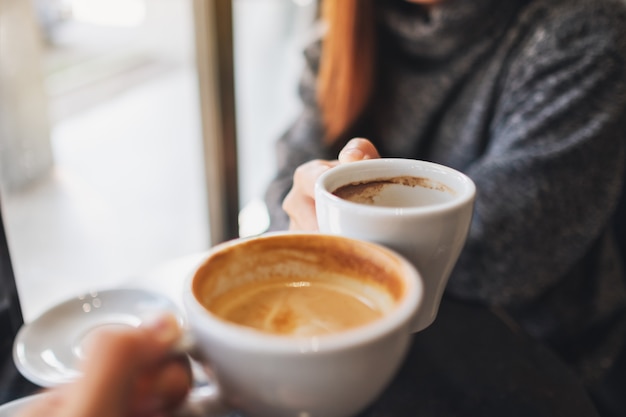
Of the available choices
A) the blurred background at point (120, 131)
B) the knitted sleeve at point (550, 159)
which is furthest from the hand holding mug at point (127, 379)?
the blurred background at point (120, 131)

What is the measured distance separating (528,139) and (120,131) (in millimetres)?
1791

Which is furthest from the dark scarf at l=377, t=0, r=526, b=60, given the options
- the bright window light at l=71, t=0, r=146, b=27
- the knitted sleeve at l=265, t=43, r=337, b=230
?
the bright window light at l=71, t=0, r=146, b=27

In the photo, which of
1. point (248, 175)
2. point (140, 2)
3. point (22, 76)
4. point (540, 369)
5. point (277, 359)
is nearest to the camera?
point (277, 359)

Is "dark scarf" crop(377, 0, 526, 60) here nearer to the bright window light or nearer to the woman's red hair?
the woman's red hair

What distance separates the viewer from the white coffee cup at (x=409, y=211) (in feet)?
1.08

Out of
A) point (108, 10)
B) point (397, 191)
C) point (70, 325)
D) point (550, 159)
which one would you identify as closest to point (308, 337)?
point (397, 191)

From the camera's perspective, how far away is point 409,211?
0.32 meters

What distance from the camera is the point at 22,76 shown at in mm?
1456

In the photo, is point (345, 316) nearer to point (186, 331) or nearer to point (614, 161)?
point (186, 331)

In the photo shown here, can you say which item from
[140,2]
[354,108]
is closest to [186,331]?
[354,108]

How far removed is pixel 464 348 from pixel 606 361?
0.37 m

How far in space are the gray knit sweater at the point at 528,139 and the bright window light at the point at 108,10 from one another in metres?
1.38

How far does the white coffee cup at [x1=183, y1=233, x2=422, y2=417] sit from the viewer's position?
26 cm

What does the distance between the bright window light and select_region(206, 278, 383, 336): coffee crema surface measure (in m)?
1.87
